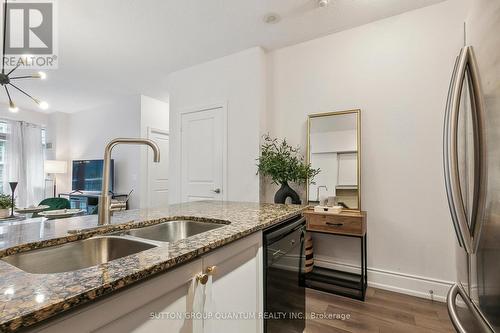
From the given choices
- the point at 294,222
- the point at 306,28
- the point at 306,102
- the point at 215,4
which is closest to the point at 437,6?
the point at 306,28

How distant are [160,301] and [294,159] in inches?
89.7

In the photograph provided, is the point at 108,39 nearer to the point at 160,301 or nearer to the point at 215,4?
the point at 215,4

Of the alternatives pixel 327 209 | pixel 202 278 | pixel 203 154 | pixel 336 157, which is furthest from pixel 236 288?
pixel 203 154

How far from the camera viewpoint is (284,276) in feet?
4.36

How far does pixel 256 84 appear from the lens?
3043 mm

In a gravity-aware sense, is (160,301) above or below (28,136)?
below

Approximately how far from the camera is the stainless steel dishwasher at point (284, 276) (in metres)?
1.19

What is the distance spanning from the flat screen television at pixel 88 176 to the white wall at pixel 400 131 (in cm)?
437

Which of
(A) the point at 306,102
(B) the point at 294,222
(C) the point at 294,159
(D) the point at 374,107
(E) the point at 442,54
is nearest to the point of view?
(B) the point at 294,222

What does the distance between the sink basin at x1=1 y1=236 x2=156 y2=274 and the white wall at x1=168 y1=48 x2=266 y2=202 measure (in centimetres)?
205

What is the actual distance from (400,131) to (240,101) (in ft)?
6.04

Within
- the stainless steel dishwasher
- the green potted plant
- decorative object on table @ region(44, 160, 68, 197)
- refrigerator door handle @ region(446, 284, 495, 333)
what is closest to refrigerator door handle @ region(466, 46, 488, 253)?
refrigerator door handle @ region(446, 284, 495, 333)

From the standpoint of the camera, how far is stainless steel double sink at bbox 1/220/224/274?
33.0 inches

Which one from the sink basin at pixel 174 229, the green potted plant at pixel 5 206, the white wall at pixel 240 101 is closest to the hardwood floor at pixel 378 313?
the sink basin at pixel 174 229
